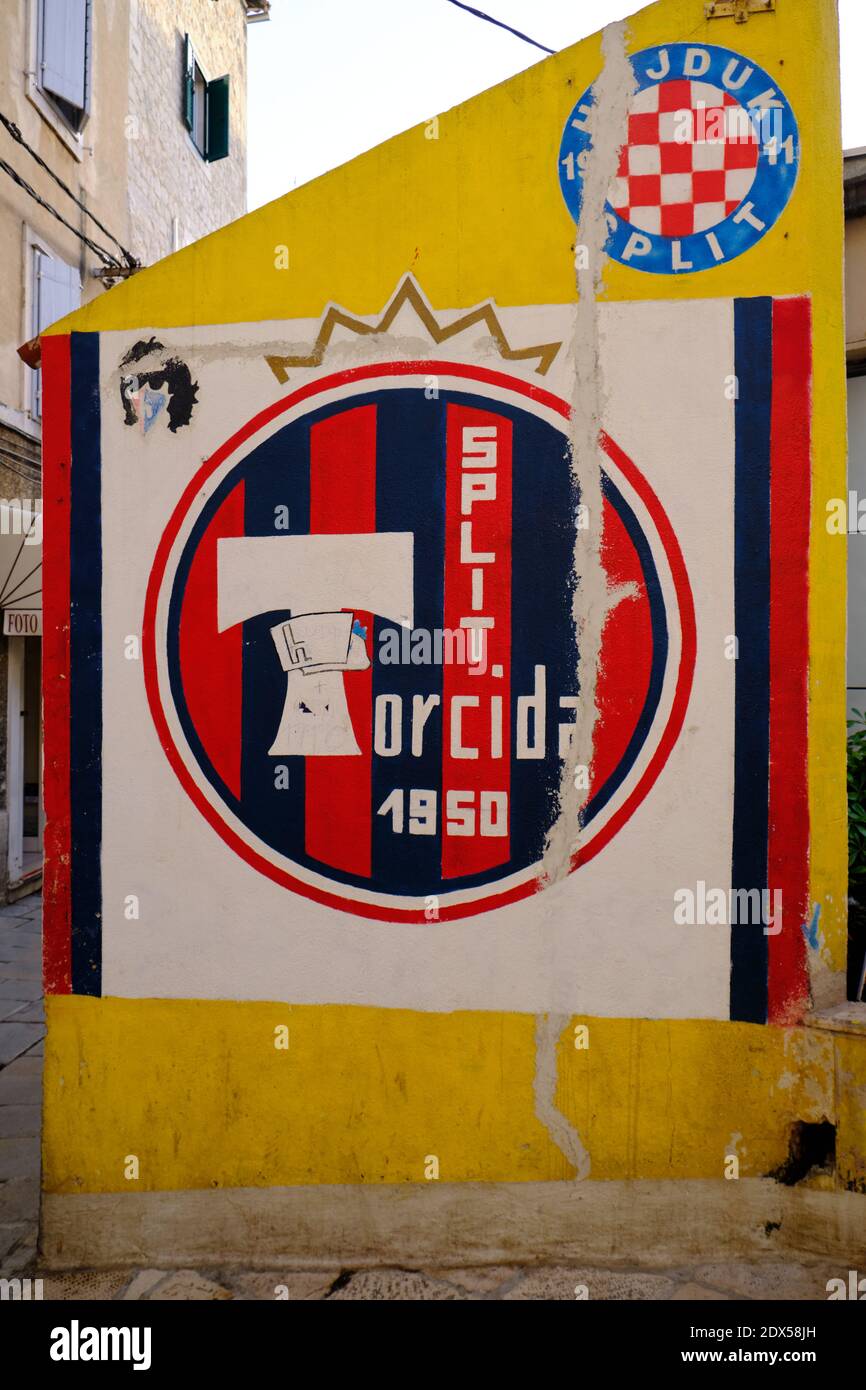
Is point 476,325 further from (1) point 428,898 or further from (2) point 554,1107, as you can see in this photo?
(2) point 554,1107

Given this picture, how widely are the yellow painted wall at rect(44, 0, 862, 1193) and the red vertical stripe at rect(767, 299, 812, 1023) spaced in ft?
0.14

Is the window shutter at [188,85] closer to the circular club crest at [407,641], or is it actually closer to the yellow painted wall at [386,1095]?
the circular club crest at [407,641]

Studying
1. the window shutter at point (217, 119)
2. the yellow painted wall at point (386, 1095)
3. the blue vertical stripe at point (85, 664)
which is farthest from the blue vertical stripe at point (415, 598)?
the window shutter at point (217, 119)

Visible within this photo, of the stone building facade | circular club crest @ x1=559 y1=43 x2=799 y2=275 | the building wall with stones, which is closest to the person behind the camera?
circular club crest @ x1=559 y1=43 x2=799 y2=275

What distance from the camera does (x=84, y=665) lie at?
3.15m

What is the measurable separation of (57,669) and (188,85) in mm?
12286

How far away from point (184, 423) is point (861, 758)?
2.75m

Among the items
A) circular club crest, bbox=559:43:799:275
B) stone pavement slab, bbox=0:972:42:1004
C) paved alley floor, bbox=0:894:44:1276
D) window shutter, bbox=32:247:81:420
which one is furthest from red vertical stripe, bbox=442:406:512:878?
window shutter, bbox=32:247:81:420

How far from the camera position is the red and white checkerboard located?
2.95 meters

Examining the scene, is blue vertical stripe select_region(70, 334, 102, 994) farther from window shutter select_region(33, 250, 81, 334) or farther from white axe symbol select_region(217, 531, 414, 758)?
window shutter select_region(33, 250, 81, 334)

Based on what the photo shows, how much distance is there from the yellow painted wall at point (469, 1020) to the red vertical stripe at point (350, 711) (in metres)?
0.42
